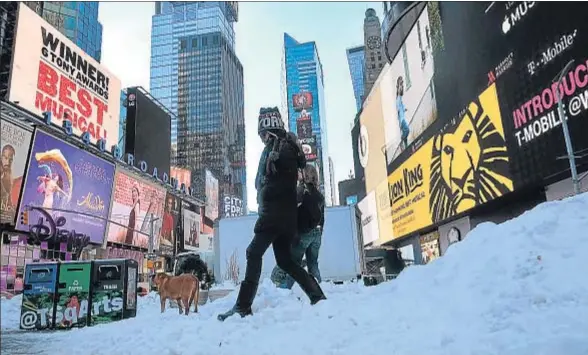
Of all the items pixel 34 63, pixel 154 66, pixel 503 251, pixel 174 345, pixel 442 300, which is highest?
pixel 154 66

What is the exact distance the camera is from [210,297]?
10.3 m

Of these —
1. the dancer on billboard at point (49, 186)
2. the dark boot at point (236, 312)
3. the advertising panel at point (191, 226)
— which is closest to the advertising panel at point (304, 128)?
the advertising panel at point (191, 226)

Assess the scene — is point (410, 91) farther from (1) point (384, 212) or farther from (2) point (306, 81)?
(2) point (306, 81)

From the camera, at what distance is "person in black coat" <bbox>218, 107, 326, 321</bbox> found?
4.27 meters

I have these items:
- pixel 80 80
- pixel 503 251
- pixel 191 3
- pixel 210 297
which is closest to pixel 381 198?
pixel 80 80

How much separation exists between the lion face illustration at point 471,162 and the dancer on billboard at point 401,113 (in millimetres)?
6532

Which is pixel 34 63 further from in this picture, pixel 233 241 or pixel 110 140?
pixel 233 241

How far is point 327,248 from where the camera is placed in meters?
14.1

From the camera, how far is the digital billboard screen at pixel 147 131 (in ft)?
140

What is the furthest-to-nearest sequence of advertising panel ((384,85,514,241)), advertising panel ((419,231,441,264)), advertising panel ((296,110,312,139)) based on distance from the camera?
advertising panel ((296,110,312,139))
advertising panel ((419,231,441,264))
advertising panel ((384,85,514,241))

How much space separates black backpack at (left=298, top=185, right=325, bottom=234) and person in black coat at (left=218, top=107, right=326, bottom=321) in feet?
3.19

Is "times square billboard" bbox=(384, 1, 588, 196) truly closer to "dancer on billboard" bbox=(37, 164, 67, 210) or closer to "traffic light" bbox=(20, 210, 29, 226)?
"dancer on billboard" bbox=(37, 164, 67, 210)

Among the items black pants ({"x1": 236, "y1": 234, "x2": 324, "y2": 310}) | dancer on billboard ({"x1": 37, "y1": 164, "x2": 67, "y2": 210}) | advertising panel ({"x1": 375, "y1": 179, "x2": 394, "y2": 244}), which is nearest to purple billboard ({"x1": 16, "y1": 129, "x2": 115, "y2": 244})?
dancer on billboard ({"x1": 37, "y1": 164, "x2": 67, "y2": 210})

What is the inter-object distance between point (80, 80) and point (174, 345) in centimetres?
3174
